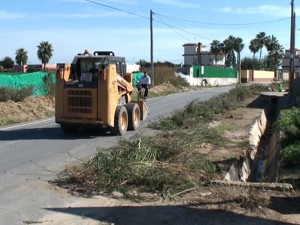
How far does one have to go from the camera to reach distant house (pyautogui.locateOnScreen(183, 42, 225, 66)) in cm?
12530

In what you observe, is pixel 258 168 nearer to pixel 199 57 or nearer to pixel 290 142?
pixel 290 142

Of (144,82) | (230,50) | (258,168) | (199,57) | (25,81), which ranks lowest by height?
(258,168)

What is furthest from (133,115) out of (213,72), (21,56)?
(21,56)

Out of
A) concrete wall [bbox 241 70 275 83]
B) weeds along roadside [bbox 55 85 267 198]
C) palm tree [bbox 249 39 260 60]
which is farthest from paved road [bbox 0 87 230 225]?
palm tree [bbox 249 39 260 60]

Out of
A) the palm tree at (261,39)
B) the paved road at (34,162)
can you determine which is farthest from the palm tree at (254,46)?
the paved road at (34,162)

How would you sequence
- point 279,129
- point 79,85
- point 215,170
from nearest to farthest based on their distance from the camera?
point 215,170, point 79,85, point 279,129

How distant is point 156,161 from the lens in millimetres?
9195

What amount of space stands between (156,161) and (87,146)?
4252mm

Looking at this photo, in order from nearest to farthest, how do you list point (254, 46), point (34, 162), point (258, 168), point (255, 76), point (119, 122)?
point (34, 162)
point (119, 122)
point (258, 168)
point (255, 76)
point (254, 46)

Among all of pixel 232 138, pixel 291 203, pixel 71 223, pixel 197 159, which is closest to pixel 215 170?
pixel 197 159

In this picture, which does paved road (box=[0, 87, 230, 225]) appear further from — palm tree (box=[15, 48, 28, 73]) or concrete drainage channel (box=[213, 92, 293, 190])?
palm tree (box=[15, 48, 28, 73])

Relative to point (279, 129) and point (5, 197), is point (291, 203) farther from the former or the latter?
point (279, 129)

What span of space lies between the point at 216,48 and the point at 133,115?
112 metres

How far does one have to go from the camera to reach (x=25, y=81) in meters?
27.4
